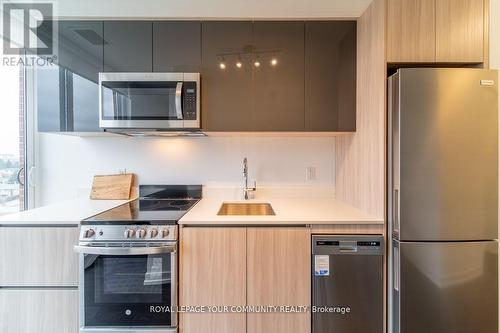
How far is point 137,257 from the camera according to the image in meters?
1.53

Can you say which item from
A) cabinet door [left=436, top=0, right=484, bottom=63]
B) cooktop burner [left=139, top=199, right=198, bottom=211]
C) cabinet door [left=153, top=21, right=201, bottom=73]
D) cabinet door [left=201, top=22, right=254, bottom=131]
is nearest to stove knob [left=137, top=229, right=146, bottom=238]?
cooktop burner [left=139, top=199, right=198, bottom=211]

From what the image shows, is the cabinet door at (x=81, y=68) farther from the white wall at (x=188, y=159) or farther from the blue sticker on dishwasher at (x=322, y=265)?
the blue sticker on dishwasher at (x=322, y=265)

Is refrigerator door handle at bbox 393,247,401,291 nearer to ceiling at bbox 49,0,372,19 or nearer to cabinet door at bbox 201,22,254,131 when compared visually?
cabinet door at bbox 201,22,254,131

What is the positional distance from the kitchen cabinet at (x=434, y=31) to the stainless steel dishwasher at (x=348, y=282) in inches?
44.7

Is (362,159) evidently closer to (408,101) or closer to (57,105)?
(408,101)

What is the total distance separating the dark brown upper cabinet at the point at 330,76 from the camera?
1875mm

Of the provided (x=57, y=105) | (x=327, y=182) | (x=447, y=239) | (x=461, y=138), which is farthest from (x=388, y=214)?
(x=57, y=105)

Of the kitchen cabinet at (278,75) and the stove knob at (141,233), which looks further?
the kitchen cabinet at (278,75)

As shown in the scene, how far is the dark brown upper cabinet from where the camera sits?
1.88m

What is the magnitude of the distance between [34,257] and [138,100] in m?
1.18

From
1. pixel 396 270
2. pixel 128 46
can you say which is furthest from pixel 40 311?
pixel 396 270

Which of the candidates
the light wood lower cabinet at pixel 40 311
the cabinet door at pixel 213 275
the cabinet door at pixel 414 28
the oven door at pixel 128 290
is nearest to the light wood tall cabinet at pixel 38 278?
the light wood lower cabinet at pixel 40 311

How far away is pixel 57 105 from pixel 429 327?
280cm

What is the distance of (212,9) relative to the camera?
1.79 metres
